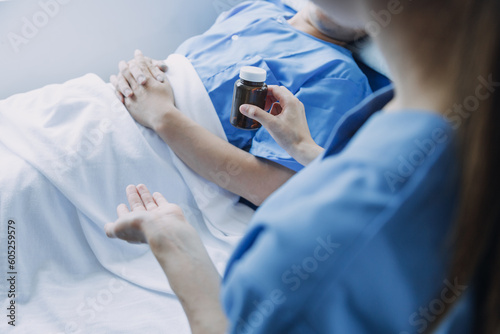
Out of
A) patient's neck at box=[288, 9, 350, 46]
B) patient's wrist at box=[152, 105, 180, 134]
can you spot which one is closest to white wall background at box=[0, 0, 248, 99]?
patient's neck at box=[288, 9, 350, 46]

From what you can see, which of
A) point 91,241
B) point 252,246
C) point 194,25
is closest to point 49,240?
point 91,241

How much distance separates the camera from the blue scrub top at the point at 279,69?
3.76 feet

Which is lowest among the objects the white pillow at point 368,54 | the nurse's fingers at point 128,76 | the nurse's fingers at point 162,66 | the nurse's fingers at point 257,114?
the white pillow at point 368,54

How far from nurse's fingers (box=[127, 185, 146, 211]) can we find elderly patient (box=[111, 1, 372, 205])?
33 centimetres

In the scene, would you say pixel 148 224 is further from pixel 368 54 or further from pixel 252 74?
pixel 368 54

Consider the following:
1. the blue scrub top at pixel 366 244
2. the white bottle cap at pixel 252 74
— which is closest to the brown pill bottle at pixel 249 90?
the white bottle cap at pixel 252 74

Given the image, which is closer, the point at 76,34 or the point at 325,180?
the point at 325,180

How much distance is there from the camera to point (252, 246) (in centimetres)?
45

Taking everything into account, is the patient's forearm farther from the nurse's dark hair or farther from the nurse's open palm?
the nurse's dark hair

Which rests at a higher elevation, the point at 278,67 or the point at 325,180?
the point at 325,180

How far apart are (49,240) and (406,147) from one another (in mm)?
824

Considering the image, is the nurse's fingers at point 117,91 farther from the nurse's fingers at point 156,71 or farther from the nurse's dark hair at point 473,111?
the nurse's dark hair at point 473,111

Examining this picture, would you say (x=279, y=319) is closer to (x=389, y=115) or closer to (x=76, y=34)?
(x=389, y=115)

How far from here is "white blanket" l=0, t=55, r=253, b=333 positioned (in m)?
0.89
